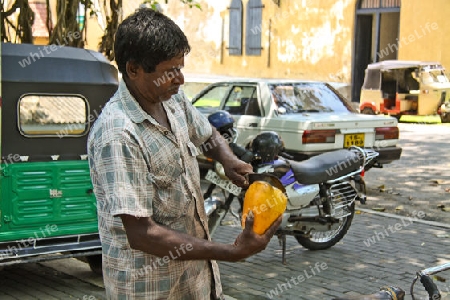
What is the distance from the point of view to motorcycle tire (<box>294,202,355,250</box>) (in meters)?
6.74

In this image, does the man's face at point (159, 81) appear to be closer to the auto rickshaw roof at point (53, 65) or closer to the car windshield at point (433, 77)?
the auto rickshaw roof at point (53, 65)

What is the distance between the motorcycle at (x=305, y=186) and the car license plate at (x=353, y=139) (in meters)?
1.92

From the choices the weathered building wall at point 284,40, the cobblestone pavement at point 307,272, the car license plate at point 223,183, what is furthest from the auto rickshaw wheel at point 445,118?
the car license plate at point 223,183

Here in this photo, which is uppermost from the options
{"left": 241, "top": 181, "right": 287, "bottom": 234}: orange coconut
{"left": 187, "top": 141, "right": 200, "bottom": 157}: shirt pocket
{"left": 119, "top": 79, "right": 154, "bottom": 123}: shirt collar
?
{"left": 119, "top": 79, "right": 154, "bottom": 123}: shirt collar

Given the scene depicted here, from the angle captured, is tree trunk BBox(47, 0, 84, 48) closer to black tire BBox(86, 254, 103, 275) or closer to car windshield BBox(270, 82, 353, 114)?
car windshield BBox(270, 82, 353, 114)

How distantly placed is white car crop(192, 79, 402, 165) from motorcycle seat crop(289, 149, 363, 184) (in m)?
2.09

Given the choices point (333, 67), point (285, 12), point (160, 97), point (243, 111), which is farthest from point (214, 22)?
point (160, 97)

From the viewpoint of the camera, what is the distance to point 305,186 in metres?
6.43

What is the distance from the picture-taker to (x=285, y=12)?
22922 mm

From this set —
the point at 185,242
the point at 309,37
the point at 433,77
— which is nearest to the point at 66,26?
the point at 185,242

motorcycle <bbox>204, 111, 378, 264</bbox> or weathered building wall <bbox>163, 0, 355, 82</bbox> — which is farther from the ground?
weathered building wall <bbox>163, 0, 355, 82</bbox>

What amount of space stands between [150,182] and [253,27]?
22124 millimetres

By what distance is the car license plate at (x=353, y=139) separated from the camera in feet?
29.2

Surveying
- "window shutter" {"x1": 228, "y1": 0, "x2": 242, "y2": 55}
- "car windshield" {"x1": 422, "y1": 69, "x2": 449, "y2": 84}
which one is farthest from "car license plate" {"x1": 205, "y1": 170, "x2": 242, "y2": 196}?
"window shutter" {"x1": 228, "y1": 0, "x2": 242, "y2": 55}
